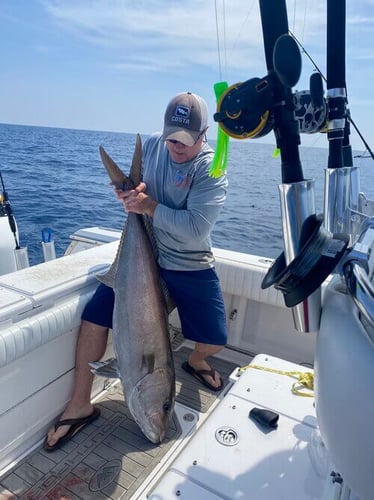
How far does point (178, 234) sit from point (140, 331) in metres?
0.59

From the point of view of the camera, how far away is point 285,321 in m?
3.12

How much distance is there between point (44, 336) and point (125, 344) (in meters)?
0.41

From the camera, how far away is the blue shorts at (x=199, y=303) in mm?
2561

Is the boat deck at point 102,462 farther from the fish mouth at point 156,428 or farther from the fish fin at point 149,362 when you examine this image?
the fish fin at point 149,362

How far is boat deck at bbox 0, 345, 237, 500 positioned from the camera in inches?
77.7

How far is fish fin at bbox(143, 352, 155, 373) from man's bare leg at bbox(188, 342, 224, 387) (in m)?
0.73

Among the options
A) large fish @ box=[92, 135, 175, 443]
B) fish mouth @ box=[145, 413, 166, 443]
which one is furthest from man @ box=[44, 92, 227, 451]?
fish mouth @ box=[145, 413, 166, 443]

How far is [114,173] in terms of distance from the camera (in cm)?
224

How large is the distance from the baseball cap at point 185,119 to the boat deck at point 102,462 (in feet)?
5.47

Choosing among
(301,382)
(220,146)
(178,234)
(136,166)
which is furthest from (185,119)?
(301,382)

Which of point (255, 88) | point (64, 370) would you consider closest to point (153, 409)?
point (64, 370)

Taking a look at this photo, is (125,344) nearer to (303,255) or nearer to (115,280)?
(115,280)

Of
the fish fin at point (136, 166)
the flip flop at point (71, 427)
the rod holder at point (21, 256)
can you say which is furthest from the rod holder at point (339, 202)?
the rod holder at point (21, 256)

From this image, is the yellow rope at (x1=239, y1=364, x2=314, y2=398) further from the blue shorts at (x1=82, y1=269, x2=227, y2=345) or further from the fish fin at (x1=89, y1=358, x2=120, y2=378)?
the fish fin at (x1=89, y1=358, x2=120, y2=378)
